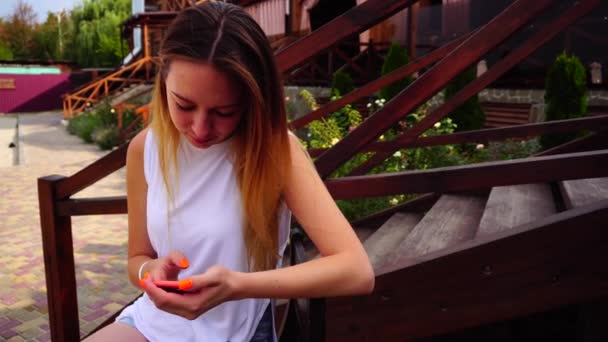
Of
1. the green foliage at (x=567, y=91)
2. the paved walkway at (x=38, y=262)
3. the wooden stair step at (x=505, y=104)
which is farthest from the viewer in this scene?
the wooden stair step at (x=505, y=104)

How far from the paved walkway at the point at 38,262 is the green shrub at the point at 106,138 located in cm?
258

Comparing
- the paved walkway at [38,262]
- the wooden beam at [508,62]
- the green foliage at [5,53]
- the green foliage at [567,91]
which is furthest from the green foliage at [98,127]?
the green foliage at [5,53]

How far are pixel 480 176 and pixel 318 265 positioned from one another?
88 centimetres

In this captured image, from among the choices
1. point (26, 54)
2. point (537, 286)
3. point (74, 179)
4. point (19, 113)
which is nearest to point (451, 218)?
point (537, 286)

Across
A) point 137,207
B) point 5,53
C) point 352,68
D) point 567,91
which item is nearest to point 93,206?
point 137,207

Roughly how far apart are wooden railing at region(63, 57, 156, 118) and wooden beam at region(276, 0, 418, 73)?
17.5 m

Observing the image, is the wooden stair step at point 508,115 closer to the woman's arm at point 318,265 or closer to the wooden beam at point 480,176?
the wooden beam at point 480,176

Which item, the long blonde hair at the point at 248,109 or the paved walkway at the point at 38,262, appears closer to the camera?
the long blonde hair at the point at 248,109

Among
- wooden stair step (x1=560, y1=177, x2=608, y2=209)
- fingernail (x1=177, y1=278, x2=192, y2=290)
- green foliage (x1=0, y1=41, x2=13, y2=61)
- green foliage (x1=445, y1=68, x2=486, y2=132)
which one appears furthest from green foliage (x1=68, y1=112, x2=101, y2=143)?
green foliage (x1=0, y1=41, x2=13, y2=61)

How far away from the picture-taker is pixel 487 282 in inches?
70.0

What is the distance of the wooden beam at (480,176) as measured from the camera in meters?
1.64

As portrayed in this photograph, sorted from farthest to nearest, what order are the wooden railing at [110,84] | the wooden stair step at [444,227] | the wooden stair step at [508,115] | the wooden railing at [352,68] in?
1. the wooden railing at [110,84]
2. the wooden railing at [352,68]
3. the wooden stair step at [508,115]
4. the wooden stair step at [444,227]

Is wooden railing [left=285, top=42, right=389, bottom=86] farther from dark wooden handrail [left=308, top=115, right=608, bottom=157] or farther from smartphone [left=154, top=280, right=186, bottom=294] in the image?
smartphone [left=154, top=280, right=186, bottom=294]

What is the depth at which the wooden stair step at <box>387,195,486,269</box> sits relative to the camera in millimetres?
2383
